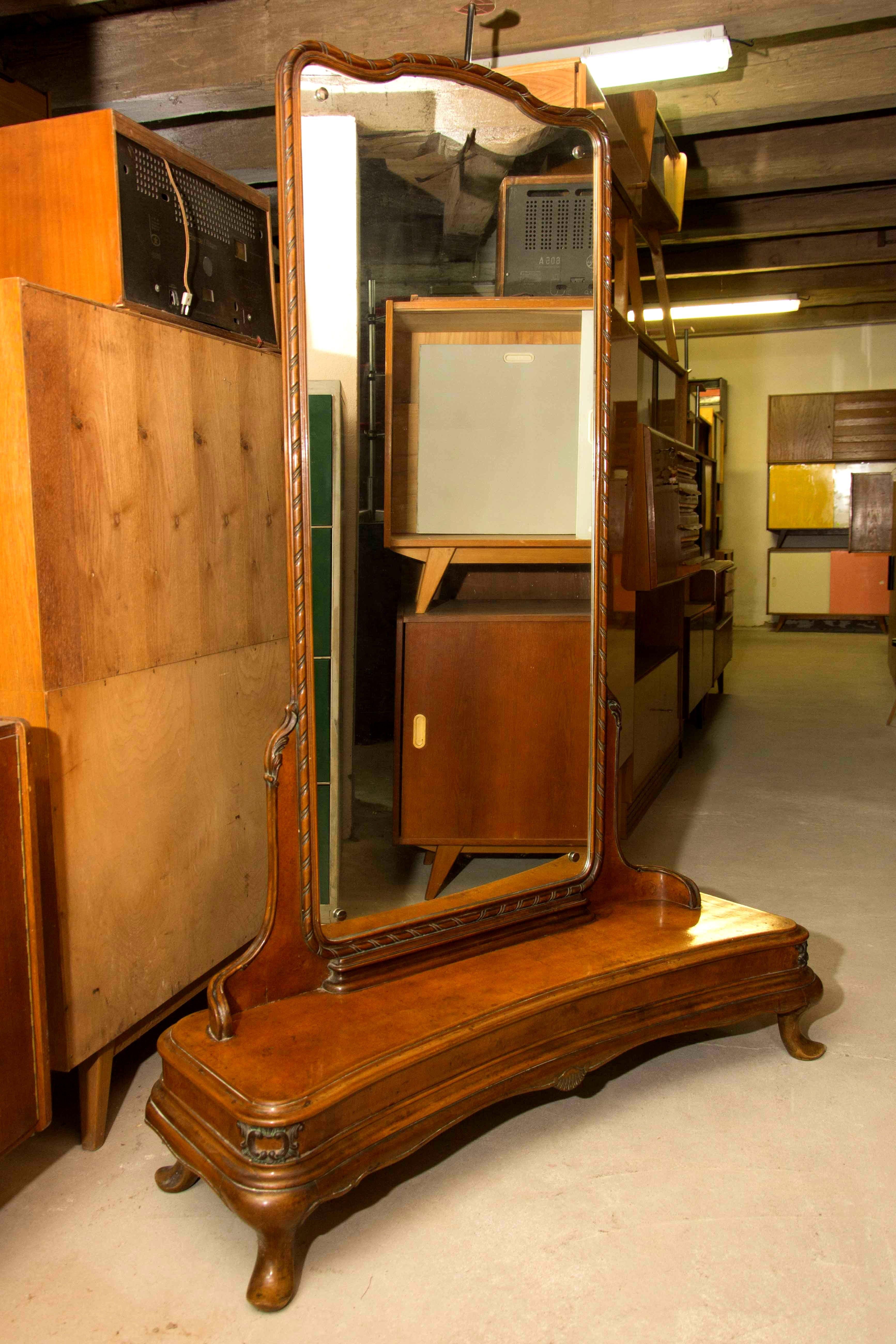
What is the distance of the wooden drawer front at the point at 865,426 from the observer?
31.2 feet

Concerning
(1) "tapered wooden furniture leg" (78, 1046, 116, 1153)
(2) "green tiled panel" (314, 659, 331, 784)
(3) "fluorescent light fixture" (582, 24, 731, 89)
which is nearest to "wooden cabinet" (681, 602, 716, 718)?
(3) "fluorescent light fixture" (582, 24, 731, 89)

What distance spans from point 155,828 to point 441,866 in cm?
73

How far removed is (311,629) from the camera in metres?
1.70

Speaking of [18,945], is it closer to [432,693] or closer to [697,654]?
[432,693]

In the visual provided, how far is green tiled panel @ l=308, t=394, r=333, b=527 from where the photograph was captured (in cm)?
187

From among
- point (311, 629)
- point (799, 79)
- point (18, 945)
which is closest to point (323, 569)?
point (311, 629)

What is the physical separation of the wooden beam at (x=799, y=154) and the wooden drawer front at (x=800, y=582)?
A: 4866mm

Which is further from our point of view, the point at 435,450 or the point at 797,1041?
the point at 797,1041

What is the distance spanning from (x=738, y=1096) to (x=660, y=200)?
347 cm

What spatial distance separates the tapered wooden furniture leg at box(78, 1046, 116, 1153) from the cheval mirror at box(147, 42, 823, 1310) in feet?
0.67

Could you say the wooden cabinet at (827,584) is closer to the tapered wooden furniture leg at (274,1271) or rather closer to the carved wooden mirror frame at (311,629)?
the carved wooden mirror frame at (311,629)

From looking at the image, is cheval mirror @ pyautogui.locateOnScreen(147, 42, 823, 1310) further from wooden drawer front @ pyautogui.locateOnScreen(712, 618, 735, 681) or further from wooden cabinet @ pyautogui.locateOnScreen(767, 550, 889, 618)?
wooden cabinet @ pyautogui.locateOnScreen(767, 550, 889, 618)

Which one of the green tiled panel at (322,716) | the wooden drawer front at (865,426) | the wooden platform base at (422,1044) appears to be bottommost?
the wooden platform base at (422,1044)

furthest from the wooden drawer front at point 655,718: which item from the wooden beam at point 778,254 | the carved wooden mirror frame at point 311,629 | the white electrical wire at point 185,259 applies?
the wooden beam at point 778,254
